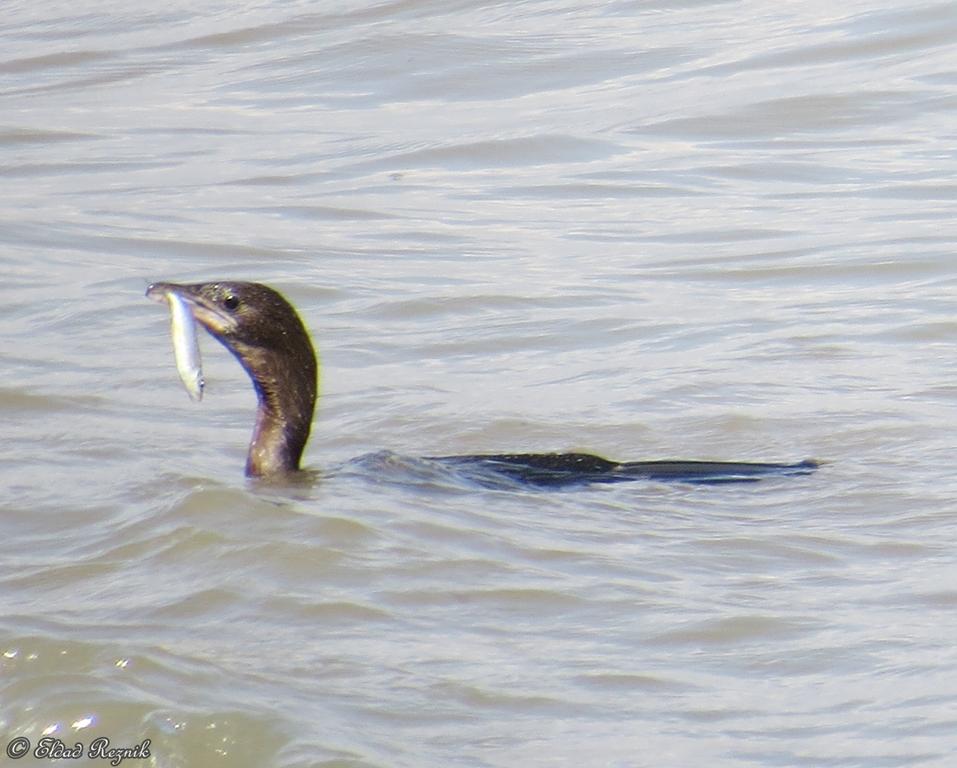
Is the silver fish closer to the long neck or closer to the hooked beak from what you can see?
the hooked beak

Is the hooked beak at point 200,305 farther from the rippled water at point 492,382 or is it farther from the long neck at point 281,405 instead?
the rippled water at point 492,382

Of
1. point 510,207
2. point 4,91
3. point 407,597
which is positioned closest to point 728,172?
point 510,207

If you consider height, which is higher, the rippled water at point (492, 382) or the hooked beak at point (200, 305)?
the hooked beak at point (200, 305)

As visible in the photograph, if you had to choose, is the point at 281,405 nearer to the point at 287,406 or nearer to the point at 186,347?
the point at 287,406

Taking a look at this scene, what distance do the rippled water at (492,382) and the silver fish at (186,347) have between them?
374 millimetres

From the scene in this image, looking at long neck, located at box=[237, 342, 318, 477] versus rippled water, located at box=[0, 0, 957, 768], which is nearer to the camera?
rippled water, located at box=[0, 0, 957, 768]

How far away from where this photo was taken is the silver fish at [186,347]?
6.08m

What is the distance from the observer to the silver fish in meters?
6.08

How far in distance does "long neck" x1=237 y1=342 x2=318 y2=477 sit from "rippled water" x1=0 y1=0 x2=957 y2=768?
148 millimetres

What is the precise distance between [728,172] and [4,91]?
5.82 meters

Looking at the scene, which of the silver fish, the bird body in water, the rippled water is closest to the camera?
the rippled water

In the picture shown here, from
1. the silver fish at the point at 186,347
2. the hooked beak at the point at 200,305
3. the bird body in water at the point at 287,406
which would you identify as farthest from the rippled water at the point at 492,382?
the hooked beak at the point at 200,305

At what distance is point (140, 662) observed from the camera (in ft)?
15.6

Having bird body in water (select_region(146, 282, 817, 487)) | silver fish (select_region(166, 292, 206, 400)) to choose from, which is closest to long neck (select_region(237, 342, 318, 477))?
bird body in water (select_region(146, 282, 817, 487))
